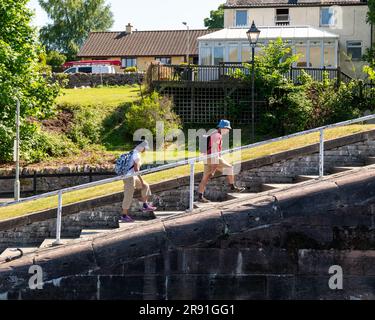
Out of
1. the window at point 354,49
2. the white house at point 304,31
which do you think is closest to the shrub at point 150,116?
the white house at point 304,31

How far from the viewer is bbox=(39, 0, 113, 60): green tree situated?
74625 mm

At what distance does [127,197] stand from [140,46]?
2137 inches

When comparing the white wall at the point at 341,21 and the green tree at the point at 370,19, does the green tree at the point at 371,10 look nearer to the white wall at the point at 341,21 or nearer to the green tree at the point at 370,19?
the green tree at the point at 370,19

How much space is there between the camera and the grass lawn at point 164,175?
13867 millimetres

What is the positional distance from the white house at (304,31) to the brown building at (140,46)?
16499 mm

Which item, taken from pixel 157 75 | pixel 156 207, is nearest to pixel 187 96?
pixel 157 75

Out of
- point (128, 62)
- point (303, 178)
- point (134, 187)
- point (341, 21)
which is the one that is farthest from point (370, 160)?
point (128, 62)

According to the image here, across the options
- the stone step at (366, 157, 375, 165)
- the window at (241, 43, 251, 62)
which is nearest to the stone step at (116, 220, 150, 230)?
the stone step at (366, 157, 375, 165)

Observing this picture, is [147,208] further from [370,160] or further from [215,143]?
[370,160]

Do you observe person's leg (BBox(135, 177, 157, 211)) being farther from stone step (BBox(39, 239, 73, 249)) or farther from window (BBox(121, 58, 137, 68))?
window (BBox(121, 58, 137, 68))

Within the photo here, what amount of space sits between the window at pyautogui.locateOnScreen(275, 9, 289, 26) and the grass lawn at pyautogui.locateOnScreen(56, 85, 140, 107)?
9405 mm

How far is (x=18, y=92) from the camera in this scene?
24.8 m

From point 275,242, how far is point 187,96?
21463 millimetres

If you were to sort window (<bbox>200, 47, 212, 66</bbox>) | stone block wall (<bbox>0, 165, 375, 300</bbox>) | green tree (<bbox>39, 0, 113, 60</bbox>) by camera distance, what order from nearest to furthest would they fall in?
stone block wall (<bbox>0, 165, 375, 300</bbox>)
window (<bbox>200, 47, 212, 66</bbox>)
green tree (<bbox>39, 0, 113, 60</bbox>)
